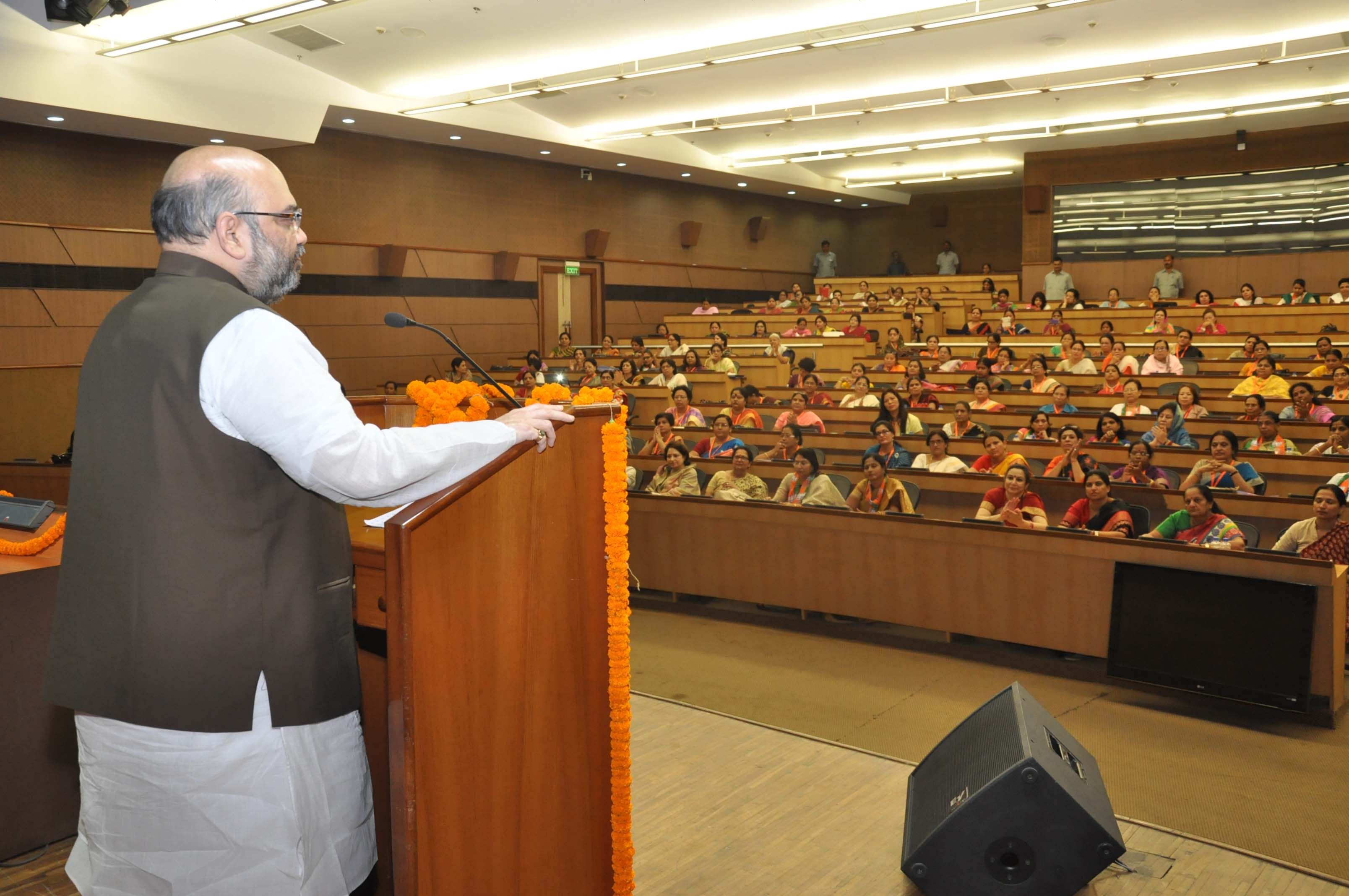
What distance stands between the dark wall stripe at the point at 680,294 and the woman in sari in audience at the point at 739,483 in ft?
28.5

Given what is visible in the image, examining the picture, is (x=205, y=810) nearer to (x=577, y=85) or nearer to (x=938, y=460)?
(x=938, y=460)

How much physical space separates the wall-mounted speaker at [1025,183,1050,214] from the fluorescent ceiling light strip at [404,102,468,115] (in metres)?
8.79

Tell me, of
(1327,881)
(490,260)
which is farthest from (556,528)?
(490,260)

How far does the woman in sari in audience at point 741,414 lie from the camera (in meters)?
7.39

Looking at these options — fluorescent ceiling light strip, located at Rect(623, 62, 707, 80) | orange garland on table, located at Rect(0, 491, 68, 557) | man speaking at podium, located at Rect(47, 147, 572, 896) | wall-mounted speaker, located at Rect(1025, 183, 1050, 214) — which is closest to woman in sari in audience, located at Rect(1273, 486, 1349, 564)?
man speaking at podium, located at Rect(47, 147, 572, 896)

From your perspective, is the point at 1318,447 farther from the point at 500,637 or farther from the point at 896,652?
the point at 500,637

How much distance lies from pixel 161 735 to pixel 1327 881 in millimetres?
2517

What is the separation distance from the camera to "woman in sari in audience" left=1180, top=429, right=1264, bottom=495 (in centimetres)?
498

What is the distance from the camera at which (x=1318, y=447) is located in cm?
558

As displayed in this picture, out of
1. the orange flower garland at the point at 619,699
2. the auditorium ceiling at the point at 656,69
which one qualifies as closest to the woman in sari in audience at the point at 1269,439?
the auditorium ceiling at the point at 656,69

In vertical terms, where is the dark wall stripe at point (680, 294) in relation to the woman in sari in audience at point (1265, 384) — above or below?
above

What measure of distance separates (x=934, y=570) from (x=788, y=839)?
7.56 ft

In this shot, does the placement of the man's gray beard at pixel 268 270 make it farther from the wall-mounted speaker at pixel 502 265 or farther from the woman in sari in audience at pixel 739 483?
the wall-mounted speaker at pixel 502 265

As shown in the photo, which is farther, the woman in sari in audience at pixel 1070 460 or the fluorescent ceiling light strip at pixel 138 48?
the fluorescent ceiling light strip at pixel 138 48
